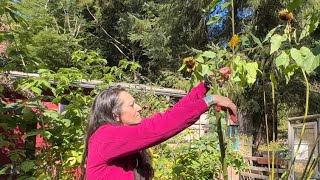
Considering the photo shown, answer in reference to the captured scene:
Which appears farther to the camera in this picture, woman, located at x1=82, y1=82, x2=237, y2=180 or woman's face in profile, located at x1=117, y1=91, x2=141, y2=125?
woman's face in profile, located at x1=117, y1=91, x2=141, y2=125

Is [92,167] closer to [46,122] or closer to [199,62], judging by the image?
[199,62]

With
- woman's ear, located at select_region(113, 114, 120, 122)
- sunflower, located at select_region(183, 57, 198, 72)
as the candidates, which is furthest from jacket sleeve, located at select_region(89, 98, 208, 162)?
sunflower, located at select_region(183, 57, 198, 72)

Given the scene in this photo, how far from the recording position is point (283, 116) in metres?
14.8

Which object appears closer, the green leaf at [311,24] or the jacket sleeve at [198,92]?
the green leaf at [311,24]

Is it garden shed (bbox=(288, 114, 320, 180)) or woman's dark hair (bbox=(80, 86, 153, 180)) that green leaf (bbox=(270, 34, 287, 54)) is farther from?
garden shed (bbox=(288, 114, 320, 180))

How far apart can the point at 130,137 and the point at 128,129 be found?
0.04 meters

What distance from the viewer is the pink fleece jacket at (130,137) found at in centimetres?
143

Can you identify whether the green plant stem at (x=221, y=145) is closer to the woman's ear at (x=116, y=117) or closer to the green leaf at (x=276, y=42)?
the green leaf at (x=276, y=42)

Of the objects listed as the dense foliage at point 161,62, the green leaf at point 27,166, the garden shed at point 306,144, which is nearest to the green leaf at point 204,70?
the dense foliage at point 161,62

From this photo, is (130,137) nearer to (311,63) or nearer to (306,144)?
(311,63)

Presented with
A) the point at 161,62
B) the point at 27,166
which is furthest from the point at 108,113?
the point at 161,62

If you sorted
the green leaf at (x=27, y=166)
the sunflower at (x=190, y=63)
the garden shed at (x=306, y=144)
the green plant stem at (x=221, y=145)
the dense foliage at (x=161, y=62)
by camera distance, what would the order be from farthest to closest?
the garden shed at (x=306, y=144) < the green leaf at (x=27, y=166) < the dense foliage at (x=161, y=62) < the sunflower at (x=190, y=63) < the green plant stem at (x=221, y=145)

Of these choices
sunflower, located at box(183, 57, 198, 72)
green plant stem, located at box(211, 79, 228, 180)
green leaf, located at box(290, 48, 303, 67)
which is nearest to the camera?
green plant stem, located at box(211, 79, 228, 180)

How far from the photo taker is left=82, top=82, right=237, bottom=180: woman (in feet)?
4.67
